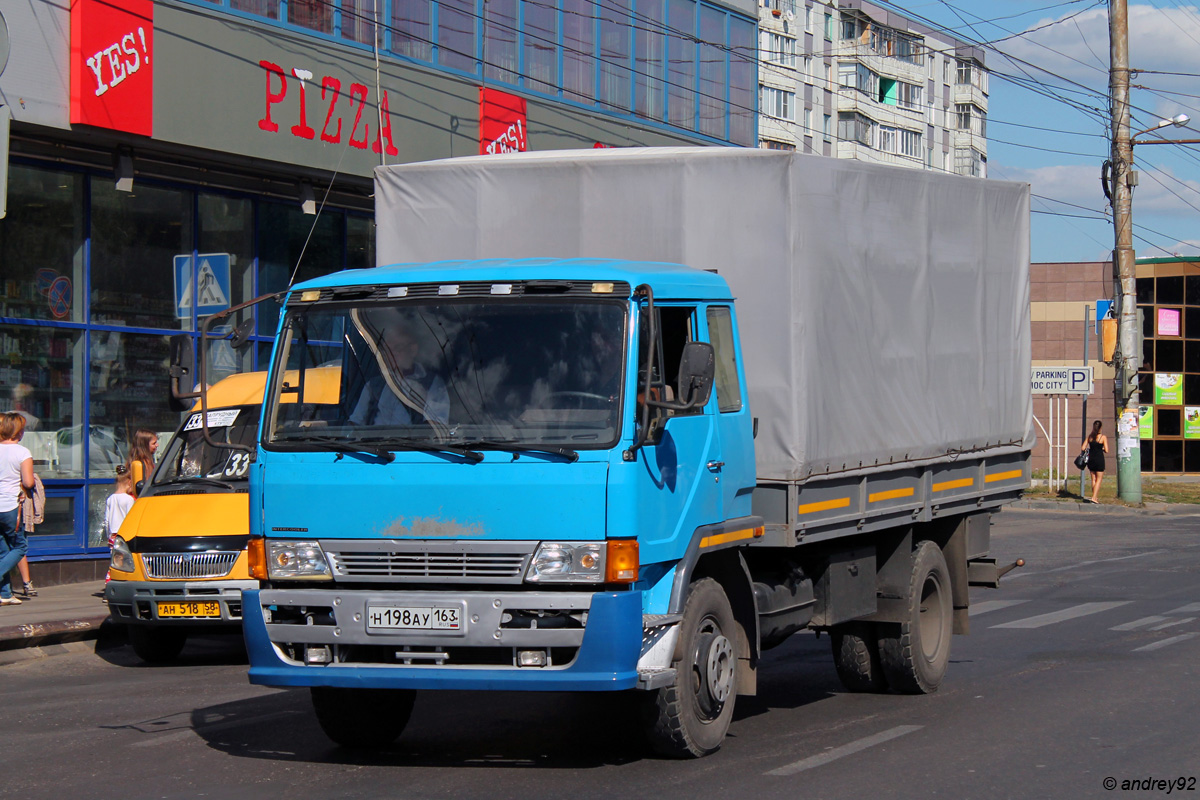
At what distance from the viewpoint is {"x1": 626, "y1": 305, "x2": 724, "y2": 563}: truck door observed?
667 cm

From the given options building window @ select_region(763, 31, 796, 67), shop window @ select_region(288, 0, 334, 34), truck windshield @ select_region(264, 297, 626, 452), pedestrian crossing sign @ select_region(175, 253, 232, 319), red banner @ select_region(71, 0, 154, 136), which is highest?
building window @ select_region(763, 31, 796, 67)

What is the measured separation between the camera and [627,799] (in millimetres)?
6496

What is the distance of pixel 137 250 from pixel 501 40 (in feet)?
22.5

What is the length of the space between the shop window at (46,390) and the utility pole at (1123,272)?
71.6 feet

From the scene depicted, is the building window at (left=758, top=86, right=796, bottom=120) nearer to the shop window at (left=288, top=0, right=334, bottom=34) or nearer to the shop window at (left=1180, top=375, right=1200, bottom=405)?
the shop window at (left=1180, top=375, right=1200, bottom=405)

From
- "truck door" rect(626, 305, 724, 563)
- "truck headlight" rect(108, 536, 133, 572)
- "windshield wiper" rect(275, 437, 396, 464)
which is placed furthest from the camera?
"truck headlight" rect(108, 536, 133, 572)

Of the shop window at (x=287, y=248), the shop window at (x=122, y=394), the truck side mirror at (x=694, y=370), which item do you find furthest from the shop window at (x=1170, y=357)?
the truck side mirror at (x=694, y=370)

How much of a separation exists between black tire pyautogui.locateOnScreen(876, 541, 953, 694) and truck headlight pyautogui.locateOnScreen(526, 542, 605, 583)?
11.9ft

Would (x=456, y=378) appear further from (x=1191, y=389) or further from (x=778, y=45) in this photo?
(x=778, y=45)

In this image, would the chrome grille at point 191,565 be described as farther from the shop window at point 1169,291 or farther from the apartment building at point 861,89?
the apartment building at point 861,89

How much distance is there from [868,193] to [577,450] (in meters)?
3.28

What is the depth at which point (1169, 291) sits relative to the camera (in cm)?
4950

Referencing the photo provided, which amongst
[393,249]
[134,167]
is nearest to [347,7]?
[134,167]

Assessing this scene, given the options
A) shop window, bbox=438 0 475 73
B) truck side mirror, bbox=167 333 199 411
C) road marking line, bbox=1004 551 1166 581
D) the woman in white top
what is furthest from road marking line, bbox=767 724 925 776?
shop window, bbox=438 0 475 73
